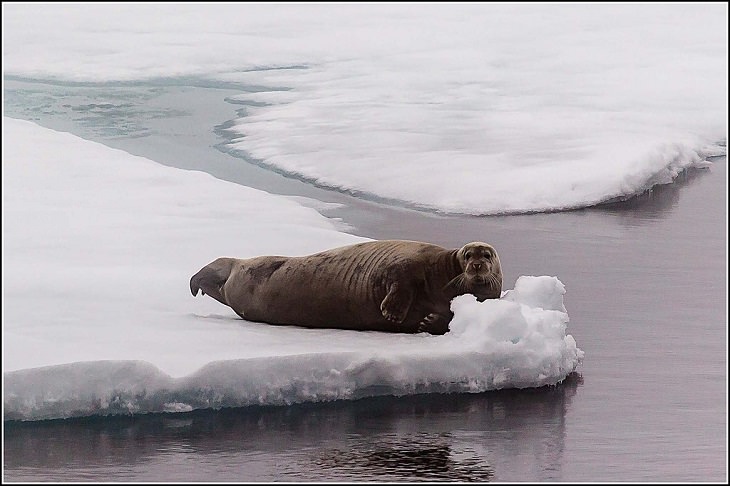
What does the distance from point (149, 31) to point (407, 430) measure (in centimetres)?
1514

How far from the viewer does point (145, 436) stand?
483 cm

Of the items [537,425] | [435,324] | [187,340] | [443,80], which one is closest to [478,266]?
[435,324]

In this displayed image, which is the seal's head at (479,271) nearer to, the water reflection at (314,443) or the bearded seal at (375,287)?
the bearded seal at (375,287)

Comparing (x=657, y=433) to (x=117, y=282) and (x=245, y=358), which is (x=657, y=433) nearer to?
(x=245, y=358)

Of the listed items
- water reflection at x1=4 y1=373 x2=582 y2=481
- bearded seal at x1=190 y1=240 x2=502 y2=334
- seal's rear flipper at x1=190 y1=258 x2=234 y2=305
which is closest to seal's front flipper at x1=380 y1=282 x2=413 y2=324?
bearded seal at x1=190 y1=240 x2=502 y2=334

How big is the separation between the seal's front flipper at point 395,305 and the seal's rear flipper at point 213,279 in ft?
2.89

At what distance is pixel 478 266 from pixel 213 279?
1287 millimetres

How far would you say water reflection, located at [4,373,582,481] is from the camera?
453cm

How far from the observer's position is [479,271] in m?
5.78

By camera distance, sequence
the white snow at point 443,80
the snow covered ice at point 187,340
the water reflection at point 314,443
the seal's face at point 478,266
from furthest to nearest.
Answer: the white snow at point 443,80 → the seal's face at point 478,266 → the snow covered ice at point 187,340 → the water reflection at point 314,443

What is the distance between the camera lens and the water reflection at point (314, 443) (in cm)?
453

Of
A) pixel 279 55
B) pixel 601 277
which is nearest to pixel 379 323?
pixel 601 277

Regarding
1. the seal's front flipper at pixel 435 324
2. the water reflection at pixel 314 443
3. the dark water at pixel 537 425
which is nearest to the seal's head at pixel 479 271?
the seal's front flipper at pixel 435 324

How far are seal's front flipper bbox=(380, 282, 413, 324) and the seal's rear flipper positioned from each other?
34.7 inches
